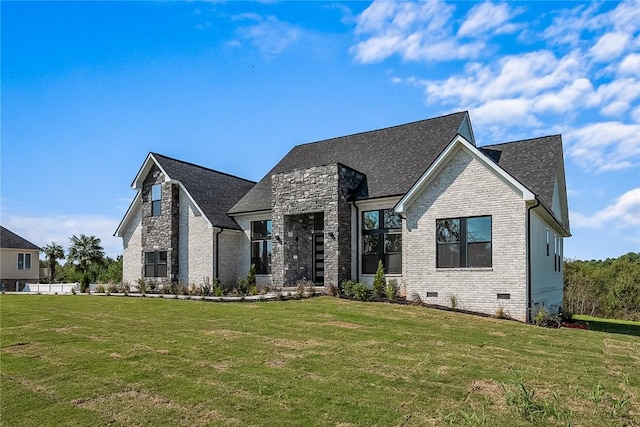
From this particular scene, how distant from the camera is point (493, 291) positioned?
16000 mm

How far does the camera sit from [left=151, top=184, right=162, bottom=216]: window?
26297 mm

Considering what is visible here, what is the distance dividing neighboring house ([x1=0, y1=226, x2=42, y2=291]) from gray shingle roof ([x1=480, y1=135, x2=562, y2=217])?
39759mm

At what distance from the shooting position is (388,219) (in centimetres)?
1997

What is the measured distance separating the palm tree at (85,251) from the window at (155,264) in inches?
834

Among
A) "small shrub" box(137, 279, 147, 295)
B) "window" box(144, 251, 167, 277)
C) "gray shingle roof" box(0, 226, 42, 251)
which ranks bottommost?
"small shrub" box(137, 279, 147, 295)

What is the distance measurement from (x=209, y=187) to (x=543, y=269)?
711 inches

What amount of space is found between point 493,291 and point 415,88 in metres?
7.48

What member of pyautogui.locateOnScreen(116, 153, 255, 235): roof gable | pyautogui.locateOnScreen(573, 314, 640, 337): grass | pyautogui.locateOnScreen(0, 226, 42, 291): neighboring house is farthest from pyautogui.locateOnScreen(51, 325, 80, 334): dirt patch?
pyautogui.locateOnScreen(0, 226, 42, 291): neighboring house

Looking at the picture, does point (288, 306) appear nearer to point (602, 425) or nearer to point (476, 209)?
point (476, 209)

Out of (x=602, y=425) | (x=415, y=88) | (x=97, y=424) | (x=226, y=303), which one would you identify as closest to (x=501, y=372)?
(x=602, y=425)

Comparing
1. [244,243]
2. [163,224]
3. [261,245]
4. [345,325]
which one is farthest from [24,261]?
[345,325]

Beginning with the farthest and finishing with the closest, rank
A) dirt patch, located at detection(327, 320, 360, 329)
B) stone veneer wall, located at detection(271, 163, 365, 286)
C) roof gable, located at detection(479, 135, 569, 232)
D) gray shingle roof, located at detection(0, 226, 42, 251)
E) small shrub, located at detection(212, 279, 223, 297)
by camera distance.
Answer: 1. gray shingle roof, located at detection(0, 226, 42, 251)
2. small shrub, located at detection(212, 279, 223, 297)
3. stone veneer wall, located at detection(271, 163, 365, 286)
4. roof gable, located at detection(479, 135, 569, 232)
5. dirt patch, located at detection(327, 320, 360, 329)

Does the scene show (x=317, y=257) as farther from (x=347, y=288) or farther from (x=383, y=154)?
(x=383, y=154)

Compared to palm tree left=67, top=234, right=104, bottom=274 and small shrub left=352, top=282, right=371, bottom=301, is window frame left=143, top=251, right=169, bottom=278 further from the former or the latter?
palm tree left=67, top=234, right=104, bottom=274
